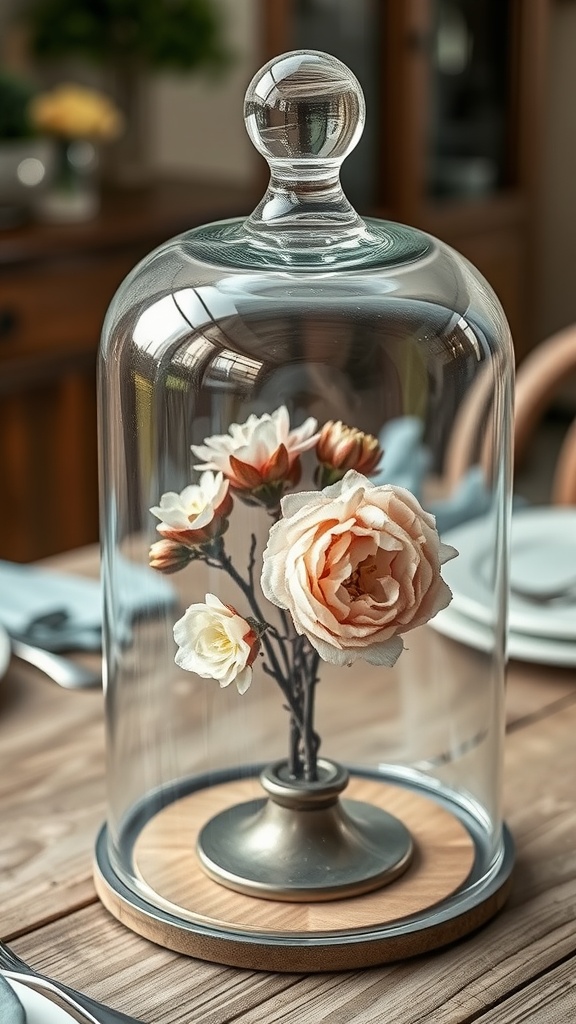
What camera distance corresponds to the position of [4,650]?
3.51 ft

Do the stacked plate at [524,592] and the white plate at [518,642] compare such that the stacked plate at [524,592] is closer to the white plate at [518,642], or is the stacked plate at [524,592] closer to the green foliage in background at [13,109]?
the white plate at [518,642]

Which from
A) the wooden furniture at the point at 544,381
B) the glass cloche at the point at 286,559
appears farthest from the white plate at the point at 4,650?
the wooden furniture at the point at 544,381

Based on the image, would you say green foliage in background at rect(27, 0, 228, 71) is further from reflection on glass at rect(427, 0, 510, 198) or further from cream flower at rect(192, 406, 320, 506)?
cream flower at rect(192, 406, 320, 506)

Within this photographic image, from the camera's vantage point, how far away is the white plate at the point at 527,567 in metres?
1.07

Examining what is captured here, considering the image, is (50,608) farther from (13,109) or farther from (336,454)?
(13,109)

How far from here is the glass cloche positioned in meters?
0.70

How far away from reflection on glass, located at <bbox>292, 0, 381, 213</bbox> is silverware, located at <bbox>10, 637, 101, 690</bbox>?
2.23 metres

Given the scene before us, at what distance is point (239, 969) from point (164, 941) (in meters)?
0.04

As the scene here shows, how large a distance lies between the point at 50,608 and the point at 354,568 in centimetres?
54

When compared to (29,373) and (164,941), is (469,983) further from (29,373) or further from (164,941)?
(29,373)

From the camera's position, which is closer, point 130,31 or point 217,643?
point 217,643

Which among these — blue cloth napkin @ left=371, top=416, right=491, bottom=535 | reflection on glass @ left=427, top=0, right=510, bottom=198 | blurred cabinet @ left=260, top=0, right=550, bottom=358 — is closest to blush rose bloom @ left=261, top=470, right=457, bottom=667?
blue cloth napkin @ left=371, top=416, right=491, bottom=535

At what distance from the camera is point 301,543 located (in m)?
0.68

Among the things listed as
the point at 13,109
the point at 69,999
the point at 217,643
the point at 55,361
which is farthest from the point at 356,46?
the point at 69,999
